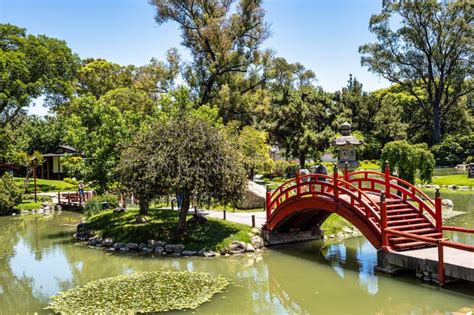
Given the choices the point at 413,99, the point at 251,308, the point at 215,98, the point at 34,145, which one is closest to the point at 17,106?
the point at 34,145

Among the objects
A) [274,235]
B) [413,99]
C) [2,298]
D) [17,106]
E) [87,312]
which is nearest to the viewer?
[87,312]

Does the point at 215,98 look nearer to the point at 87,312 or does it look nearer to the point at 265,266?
the point at 265,266

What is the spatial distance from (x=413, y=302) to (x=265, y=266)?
5.62 meters

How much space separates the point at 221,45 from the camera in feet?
121

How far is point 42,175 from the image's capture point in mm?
51656

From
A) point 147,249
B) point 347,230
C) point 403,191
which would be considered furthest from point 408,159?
point 147,249

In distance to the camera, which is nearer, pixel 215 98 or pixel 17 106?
pixel 215 98

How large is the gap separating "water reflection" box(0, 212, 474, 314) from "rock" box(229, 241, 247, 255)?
508 mm

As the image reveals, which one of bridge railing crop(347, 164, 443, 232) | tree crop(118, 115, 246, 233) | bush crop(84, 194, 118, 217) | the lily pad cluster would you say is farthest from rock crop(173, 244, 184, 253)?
bush crop(84, 194, 118, 217)

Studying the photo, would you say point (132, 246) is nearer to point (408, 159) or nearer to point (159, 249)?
point (159, 249)

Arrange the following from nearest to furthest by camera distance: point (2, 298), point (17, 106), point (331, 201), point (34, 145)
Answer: point (2, 298) < point (331, 201) < point (17, 106) < point (34, 145)

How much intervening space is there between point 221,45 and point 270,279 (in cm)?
2581

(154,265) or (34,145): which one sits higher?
(34,145)

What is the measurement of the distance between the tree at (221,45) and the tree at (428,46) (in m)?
18.2
